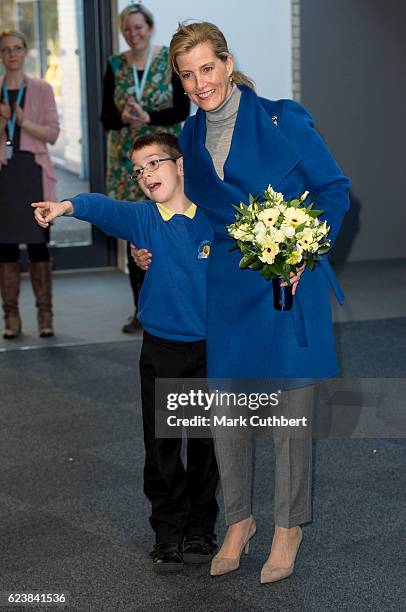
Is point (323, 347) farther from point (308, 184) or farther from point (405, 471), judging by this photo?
point (405, 471)

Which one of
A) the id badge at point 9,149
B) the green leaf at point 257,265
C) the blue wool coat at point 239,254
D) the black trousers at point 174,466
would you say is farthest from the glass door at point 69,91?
the green leaf at point 257,265

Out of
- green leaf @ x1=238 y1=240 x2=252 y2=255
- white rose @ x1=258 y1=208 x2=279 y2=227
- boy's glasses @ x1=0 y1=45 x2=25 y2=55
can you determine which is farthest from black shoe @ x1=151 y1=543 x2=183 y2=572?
boy's glasses @ x1=0 y1=45 x2=25 y2=55

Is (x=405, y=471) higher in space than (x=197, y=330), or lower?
lower

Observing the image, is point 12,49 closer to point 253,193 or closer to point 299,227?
point 253,193

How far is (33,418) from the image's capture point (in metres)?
5.34

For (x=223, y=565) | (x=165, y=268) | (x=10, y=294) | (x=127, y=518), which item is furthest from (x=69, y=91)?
(x=223, y=565)

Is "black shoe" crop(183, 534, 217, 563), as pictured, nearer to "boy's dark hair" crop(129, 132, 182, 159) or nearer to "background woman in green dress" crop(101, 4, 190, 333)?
"boy's dark hair" crop(129, 132, 182, 159)

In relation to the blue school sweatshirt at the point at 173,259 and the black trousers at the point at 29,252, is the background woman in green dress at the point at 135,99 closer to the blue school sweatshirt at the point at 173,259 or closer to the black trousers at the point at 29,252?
the black trousers at the point at 29,252

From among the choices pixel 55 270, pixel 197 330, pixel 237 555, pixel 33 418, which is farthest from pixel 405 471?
pixel 55 270

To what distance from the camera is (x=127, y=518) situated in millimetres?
4051

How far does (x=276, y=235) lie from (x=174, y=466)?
0.91m

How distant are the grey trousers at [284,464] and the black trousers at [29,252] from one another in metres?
3.82

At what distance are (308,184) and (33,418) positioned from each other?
8.23 feet

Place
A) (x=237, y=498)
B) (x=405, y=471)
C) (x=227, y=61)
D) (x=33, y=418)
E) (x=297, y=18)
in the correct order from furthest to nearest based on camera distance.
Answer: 1. (x=297, y=18)
2. (x=33, y=418)
3. (x=405, y=471)
4. (x=237, y=498)
5. (x=227, y=61)
